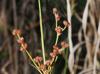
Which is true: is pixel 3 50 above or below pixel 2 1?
below

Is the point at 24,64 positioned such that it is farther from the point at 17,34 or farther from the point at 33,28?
the point at 17,34

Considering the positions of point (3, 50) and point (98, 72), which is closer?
point (98, 72)

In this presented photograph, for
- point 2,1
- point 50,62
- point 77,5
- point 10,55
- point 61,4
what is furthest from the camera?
point 2,1

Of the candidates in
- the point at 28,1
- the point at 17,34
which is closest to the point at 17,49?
the point at 28,1

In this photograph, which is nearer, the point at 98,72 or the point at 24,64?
the point at 98,72

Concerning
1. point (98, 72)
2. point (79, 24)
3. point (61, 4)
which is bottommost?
point (98, 72)

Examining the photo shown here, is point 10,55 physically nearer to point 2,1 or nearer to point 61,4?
point 2,1

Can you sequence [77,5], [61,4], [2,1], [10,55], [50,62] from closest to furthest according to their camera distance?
A: 1. [50,62]
2. [61,4]
3. [77,5]
4. [10,55]
5. [2,1]

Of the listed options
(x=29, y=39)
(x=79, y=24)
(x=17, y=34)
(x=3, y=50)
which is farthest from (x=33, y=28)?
(x=17, y=34)

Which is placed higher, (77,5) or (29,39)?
(77,5)
